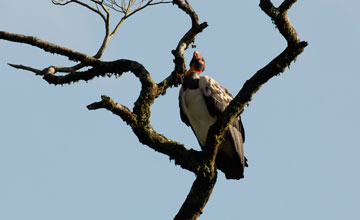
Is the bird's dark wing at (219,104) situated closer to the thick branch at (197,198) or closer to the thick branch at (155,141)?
the thick branch at (155,141)

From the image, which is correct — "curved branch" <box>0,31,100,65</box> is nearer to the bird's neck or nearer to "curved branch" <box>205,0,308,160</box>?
the bird's neck

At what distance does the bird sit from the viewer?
7.78 metres

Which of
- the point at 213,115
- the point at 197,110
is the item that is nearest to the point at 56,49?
the point at 197,110

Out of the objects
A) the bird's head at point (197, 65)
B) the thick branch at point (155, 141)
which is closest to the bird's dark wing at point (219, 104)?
the bird's head at point (197, 65)

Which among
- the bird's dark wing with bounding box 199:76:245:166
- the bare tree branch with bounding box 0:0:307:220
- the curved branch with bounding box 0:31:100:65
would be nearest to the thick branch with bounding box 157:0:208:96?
the bare tree branch with bounding box 0:0:307:220

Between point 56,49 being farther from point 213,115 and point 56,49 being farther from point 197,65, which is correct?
point 197,65

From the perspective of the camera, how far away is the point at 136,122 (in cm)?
593

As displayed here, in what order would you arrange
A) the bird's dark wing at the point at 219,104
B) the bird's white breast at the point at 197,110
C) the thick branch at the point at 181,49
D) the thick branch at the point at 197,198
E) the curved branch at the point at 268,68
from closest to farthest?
the curved branch at the point at 268,68, the thick branch at the point at 197,198, the thick branch at the point at 181,49, the bird's dark wing at the point at 219,104, the bird's white breast at the point at 197,110

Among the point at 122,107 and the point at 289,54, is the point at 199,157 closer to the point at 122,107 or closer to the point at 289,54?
the point at 122,107

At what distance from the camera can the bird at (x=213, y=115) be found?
7782 mm

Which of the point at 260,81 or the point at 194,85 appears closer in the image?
the point at 260,81

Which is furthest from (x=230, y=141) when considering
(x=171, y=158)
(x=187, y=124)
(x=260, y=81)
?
(x=260, y=81)

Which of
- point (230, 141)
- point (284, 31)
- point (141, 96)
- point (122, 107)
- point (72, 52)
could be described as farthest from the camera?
point (230, 141)

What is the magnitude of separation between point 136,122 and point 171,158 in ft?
2.02
